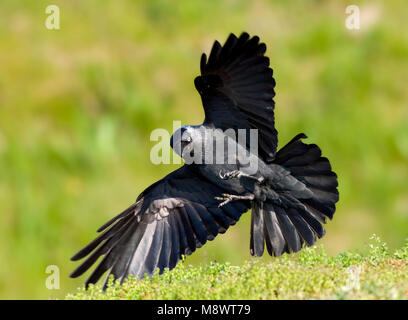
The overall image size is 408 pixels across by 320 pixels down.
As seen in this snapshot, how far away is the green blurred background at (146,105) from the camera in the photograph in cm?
1468

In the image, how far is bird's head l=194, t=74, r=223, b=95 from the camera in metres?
7.87

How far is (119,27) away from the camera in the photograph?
737 inches

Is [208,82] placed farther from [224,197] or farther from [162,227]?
[162,227]

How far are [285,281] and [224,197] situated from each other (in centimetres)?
209

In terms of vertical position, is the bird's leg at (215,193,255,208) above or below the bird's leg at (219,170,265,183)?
below

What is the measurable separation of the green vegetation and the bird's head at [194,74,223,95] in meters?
1.78

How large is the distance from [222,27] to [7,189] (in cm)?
672

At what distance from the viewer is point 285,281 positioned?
680cm

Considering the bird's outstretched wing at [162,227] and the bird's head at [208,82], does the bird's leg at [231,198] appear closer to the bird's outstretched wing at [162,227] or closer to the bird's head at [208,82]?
the bird's outstretched wing at [162,227]

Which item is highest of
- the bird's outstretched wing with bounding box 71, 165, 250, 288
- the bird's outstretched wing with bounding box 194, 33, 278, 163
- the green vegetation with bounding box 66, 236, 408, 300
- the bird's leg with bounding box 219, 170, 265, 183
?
the bird's outstretched wing with bounding box 194, 33, 278, 163

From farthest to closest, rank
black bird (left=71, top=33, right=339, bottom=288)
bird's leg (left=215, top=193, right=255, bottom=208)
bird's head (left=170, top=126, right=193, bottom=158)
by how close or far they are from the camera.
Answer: bird's leg (left=215, top=193, right=255, bottom=208), bird's head (left=170, top=126, right=193, bottom=158), black bird (left=71, top=33, right=339, bottom=288)


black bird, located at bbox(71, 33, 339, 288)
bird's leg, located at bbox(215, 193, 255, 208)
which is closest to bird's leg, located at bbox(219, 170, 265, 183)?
black bird, located at bbox(71, 33, 339, 288)

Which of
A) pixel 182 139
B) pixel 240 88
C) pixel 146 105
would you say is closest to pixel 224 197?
pixel 182 139

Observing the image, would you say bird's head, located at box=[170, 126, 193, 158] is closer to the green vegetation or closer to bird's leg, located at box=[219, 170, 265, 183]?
bird's leg, located at box=[219, 170, 265, 183]
